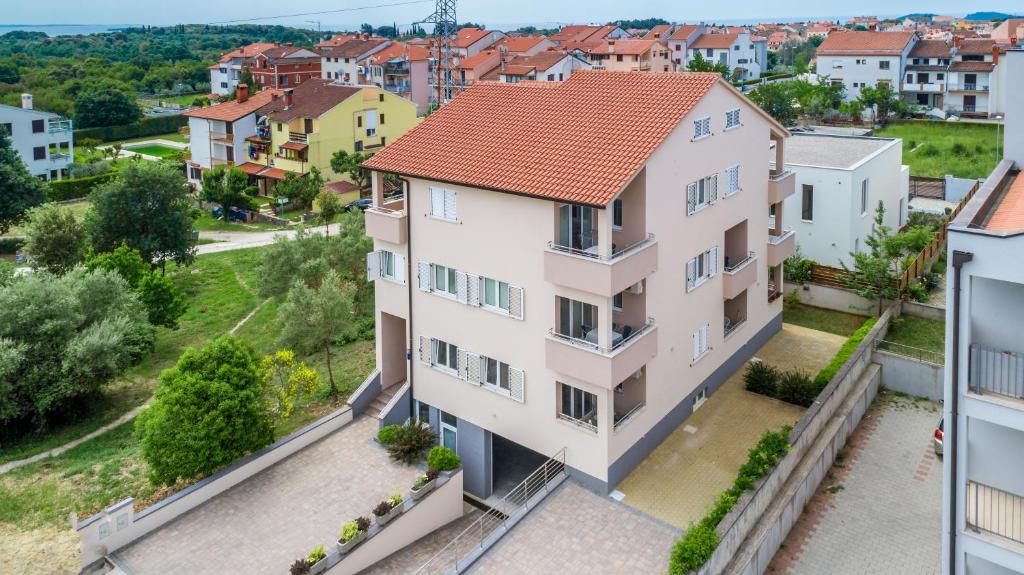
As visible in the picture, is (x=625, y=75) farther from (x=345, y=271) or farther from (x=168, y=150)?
(x=168, y=150)

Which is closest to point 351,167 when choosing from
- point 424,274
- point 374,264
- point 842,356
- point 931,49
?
point 374,264

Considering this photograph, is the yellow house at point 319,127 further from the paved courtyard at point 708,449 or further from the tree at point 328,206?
the paved courtyard at point 708,449

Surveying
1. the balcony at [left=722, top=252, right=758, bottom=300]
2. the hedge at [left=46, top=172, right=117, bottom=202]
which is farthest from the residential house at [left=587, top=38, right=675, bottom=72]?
the balcony at [left=722, top=252, right=758, bottom=300]

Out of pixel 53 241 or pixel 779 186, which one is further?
pixel 53 241

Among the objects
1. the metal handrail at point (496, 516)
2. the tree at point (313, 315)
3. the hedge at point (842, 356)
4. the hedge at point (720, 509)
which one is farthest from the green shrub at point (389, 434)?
the hedge at point (842, 356)

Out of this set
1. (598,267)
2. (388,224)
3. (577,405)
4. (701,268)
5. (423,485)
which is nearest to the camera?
(598,267)

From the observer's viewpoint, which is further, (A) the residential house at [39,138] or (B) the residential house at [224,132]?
(B) the residential house at [224,132]

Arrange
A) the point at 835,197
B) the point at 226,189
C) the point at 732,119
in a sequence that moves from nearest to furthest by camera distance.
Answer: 1. the point at 732,119
2. the point at 835,197
3. the point at 226,189

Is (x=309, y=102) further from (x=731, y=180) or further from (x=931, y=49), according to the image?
(x=931, y=49)

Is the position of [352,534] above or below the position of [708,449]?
below
